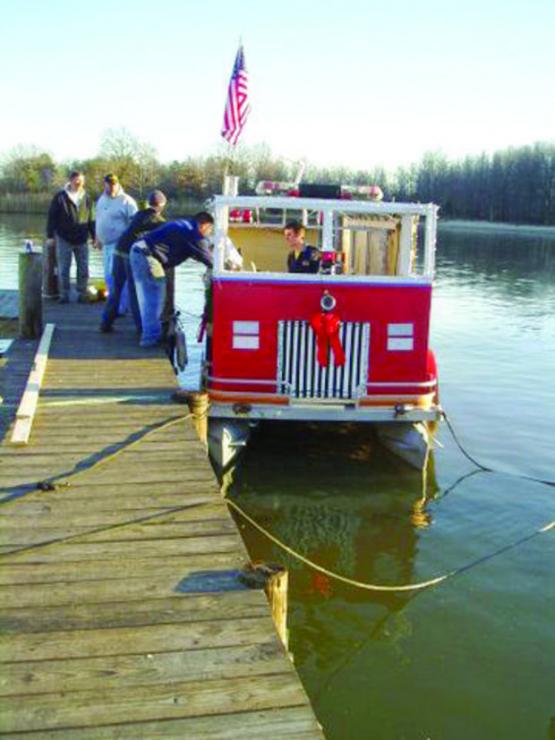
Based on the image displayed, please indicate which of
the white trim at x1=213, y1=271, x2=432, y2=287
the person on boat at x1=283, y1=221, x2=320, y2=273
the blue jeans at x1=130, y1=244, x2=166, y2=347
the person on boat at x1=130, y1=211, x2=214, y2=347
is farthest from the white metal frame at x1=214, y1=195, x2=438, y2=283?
the blue jeans at x1=130, y1=244, x2=166, y2=347

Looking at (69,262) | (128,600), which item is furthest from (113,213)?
(128,600)

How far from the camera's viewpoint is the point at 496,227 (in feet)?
332

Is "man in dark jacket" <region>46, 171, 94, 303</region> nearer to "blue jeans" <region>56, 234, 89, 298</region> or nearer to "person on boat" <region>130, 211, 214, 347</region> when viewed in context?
"blue jeans" <region>56, 234, 89, 298</region>

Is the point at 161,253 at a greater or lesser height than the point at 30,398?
greater

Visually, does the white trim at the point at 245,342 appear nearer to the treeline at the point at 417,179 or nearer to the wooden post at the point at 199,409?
the wooden post at the point at 199,409

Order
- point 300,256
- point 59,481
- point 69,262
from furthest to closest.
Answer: point 69,262 → point 300,256 → point 59,481

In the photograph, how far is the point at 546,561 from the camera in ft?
24.4

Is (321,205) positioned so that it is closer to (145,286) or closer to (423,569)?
(145,286)

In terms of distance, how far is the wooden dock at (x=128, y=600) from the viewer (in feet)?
11.2

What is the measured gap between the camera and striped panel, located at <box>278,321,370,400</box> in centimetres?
861

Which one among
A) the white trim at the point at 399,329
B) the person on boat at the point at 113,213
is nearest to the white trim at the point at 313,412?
the white trim at the point at 399,329

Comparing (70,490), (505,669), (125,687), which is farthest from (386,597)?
(125,687)

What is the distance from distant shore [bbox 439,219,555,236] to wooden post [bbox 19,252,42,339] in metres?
87.2

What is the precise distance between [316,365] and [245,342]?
0.76m
